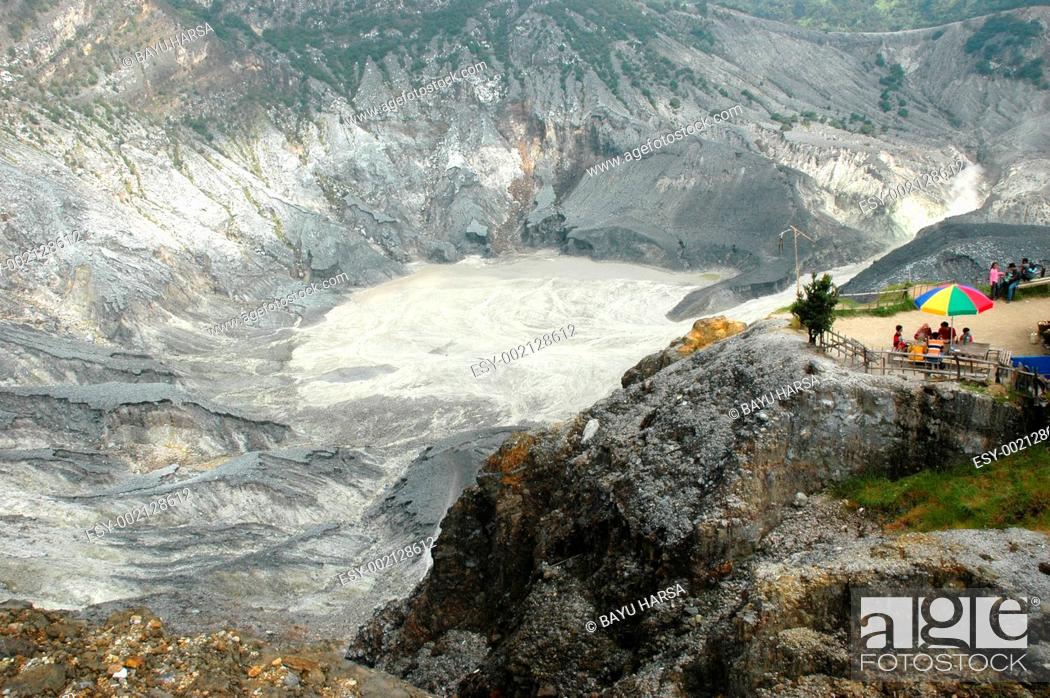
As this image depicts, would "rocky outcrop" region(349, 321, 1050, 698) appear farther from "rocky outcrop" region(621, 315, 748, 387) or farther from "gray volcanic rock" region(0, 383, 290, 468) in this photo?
"gray volcanic rock" region(0, 383, 290, 468)

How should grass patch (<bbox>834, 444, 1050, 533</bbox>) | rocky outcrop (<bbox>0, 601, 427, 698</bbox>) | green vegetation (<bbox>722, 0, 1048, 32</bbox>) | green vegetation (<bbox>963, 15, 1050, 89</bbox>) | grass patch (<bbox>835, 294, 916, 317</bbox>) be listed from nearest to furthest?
rocky outcrop (<bbox>0, 601, 427, 698</bbox>) < grass patch (<bbox>834, 444, 1050, 533</bbox>) < grass patch (<bbox>835, 294, 916, 317</bbox>) < green vegetation (<bbox>963, 15, 1050, 89</bbox>) < green vegetation (<bbox>722, 0, 1048, 32</bbox>)

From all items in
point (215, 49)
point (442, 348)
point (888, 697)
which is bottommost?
point (442, 348)

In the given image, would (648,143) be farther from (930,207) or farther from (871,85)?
(871,85)

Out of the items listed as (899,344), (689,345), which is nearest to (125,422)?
(689,345)

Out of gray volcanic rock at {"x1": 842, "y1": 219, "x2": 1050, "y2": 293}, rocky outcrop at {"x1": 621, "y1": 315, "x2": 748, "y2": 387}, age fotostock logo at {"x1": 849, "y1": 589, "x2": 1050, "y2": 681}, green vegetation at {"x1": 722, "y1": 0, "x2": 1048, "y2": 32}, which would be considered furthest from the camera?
green vegetation at {"x1": 722, "y1": 0, "x2": 1048, "y2": 32}

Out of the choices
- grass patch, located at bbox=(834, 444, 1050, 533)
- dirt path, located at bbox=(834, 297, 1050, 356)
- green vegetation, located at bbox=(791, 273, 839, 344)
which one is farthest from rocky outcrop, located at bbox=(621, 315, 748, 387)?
grass patch, located at bbox=(834, 444, 1050, 533)

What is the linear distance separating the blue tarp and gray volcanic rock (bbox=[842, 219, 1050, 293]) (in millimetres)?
20575

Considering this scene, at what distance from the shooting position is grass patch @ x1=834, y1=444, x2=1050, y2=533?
433 inches

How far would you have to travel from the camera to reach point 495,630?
615 inches

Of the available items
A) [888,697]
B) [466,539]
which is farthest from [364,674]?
[888,697]

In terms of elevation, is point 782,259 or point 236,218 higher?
point 236,218

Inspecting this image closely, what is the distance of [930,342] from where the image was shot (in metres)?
14.6

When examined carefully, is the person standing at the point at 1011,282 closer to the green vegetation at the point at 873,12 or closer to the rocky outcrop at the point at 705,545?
the rocky outcrop at the point at 705,545

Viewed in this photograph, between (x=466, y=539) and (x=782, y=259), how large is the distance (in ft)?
141
